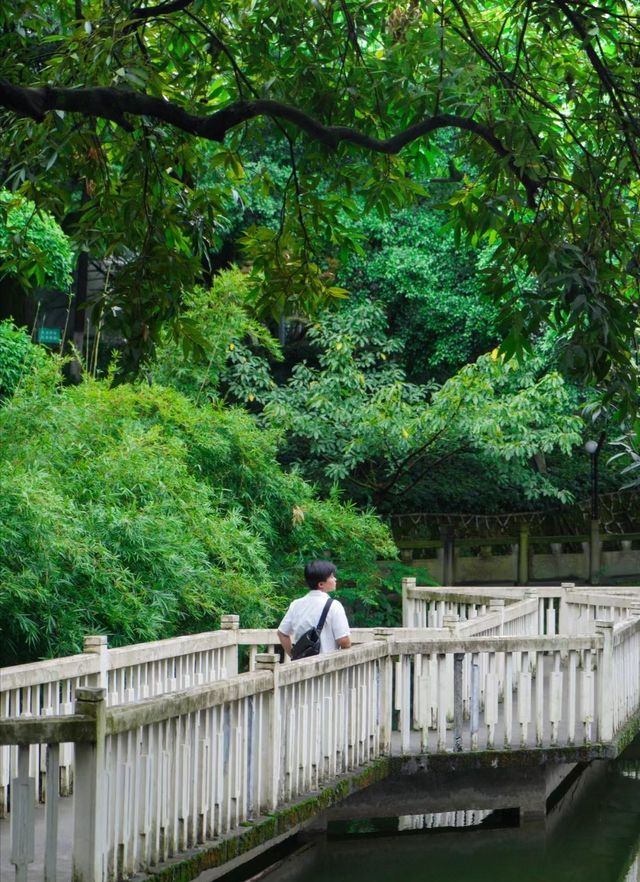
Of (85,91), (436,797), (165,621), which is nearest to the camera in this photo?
(85,91)

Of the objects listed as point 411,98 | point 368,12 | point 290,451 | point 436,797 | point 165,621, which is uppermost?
point 368,12

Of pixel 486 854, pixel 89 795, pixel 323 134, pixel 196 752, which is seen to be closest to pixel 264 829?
pixel 196 752

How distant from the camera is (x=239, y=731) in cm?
657

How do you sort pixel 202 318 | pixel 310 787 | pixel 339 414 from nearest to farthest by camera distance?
pixel 310 787 → pixel 202 318 → pixel 339 414

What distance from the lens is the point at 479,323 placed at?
74.8ft

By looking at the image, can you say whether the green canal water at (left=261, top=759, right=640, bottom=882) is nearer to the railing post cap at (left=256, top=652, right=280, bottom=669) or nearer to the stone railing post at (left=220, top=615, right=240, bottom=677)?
the stone railing post at (left=220, top=615, right=240, bottom=677)

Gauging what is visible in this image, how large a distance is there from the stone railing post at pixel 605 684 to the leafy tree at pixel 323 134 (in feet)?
9.26

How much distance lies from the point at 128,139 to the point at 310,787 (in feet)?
14.8

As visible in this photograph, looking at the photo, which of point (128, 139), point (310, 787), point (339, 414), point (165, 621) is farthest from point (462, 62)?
point (339, 414)

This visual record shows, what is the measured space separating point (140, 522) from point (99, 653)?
3.62 m

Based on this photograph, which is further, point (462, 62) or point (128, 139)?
point (128, 139)

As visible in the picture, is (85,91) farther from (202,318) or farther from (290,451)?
(290,451)

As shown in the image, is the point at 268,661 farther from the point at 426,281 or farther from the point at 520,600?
the point at 426,281

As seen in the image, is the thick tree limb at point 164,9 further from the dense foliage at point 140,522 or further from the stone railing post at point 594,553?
the stone railing post at point 594,553
